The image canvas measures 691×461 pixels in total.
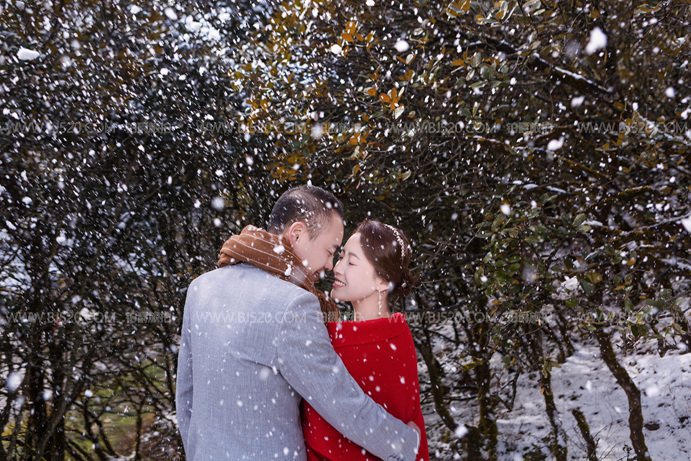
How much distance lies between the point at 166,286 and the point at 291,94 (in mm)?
1931

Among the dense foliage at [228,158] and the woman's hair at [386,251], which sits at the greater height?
the dense foliage at [228,158]

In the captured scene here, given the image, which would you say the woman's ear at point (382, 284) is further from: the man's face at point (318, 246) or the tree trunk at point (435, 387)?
the tree trunk at point (435, 387)

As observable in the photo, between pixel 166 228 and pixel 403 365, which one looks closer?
pixel 403 365

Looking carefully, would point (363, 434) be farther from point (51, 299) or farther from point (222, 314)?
point (51, 299)

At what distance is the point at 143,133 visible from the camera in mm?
3918

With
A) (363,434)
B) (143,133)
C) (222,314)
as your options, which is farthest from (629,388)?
(143,133)

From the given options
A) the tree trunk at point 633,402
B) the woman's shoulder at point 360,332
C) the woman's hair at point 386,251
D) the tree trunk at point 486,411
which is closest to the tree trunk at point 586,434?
the tree trunk at point 633,402

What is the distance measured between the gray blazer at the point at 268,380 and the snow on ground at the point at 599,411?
3.62 metres

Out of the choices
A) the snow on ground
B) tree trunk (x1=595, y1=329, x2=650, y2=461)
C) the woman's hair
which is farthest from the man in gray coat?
the snow on ground

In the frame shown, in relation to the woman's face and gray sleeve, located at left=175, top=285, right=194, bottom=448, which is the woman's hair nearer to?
the woman's face

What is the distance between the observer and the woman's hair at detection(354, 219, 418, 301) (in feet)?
6.97

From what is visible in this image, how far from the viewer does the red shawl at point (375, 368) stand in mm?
1768

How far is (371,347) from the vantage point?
1.80 meters

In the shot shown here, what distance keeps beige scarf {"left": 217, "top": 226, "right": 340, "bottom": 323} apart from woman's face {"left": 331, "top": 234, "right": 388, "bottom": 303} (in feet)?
0.64
